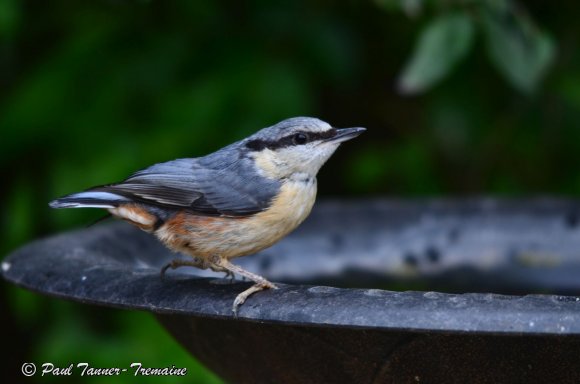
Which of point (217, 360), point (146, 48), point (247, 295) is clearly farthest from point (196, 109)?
point (247, 295)

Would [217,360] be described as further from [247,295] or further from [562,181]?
[562,181]

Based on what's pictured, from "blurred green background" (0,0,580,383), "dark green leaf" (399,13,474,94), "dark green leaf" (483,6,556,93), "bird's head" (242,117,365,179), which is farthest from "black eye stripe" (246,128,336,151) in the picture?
"blurred green background" (0,0,580,383)

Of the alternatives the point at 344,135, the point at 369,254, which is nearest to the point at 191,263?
the point at 344,135

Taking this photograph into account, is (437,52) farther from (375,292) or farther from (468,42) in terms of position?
(375,292)

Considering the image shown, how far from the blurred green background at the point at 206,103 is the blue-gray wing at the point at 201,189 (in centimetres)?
127

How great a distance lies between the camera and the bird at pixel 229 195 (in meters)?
2.26

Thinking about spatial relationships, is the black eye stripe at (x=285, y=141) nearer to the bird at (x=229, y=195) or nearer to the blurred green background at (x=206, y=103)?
the bird at (x=229, y=195)

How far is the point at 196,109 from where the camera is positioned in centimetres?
373

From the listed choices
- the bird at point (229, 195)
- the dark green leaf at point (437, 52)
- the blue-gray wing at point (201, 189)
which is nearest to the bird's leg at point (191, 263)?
the bird at point (229, 195)

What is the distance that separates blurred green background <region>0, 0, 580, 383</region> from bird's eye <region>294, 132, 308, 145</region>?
125cm

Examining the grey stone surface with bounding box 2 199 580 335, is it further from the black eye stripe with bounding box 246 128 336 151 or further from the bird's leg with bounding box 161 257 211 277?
the black eye stripe with bounding box 246 128 336 151

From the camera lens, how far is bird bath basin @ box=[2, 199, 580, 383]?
5.59 ft

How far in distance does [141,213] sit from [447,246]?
1156 mm

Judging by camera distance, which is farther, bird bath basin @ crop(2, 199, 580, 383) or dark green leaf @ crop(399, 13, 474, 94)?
dark green leaf @ crop(399, 13, 474, 94)
